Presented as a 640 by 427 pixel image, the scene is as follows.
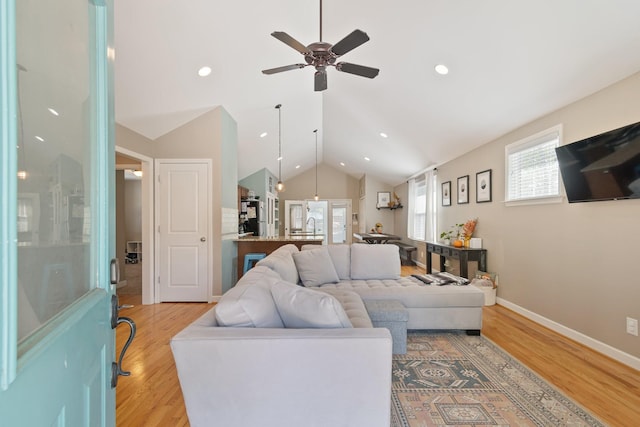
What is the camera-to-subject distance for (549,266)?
356 centimetres

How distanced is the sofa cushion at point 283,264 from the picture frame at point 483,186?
10.2 ft

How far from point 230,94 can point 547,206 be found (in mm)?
4153

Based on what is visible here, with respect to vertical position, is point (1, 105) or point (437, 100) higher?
point (437, 100)

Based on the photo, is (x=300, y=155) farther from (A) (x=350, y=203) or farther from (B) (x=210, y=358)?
(B) (x=210, y=358)

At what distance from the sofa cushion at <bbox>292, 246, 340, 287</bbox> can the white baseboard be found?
2.29m

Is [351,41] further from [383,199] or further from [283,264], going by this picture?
[383,199]

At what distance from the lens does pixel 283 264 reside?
10.4 feet

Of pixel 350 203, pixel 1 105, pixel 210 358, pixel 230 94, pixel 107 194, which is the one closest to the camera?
pixel 1 105

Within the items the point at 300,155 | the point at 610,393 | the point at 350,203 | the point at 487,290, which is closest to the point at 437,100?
the point at 487,290

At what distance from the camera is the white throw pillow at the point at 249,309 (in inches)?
62.5

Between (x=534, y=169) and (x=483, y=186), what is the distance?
110 cm

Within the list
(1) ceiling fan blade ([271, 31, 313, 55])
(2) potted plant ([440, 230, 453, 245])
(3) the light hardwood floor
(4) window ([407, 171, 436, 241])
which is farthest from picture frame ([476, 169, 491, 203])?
(1) ceiling fan blade ([271, 31, 313, 55])

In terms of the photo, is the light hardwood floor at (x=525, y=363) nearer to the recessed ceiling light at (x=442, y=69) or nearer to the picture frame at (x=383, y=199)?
the recessed ceiling light at (x=442, y=69)

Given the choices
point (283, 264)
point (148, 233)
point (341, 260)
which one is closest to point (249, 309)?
point (283, 264)
